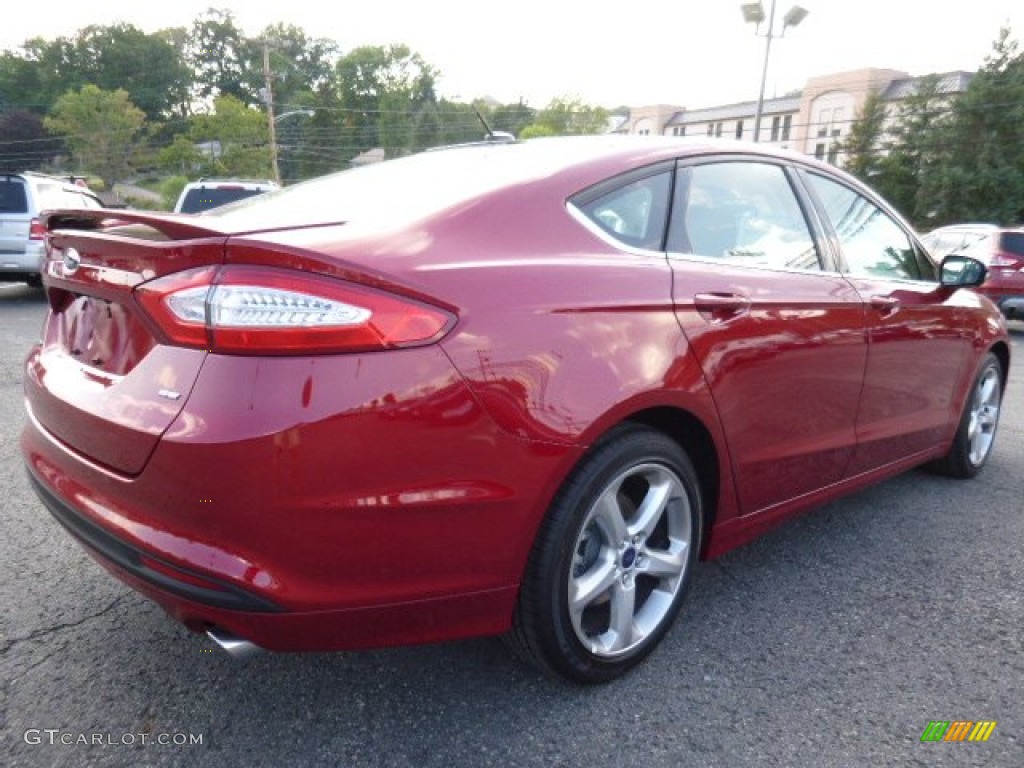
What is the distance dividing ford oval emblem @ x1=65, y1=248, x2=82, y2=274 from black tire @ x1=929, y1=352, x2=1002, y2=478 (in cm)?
382

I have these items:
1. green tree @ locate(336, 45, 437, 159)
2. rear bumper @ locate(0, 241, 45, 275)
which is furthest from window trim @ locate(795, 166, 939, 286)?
green tree @ locate(336, 45, 437, 159)

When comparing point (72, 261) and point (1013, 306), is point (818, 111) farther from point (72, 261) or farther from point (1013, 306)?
point (72, 261)

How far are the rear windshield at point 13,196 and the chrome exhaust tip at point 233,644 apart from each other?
10563mm

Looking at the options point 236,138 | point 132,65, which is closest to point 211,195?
point 236,138

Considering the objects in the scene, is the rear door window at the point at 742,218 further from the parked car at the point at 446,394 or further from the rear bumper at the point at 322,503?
the rear bumper at the point at 322,503

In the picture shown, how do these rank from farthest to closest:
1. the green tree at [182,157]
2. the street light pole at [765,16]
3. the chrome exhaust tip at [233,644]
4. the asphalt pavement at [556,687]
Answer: the green tree at [182,157] → the street light pole at [765,16] → the asphalt pavement at [556,687] → the chrome exhaust tip at [233,644]

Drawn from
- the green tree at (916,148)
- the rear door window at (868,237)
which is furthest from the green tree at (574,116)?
the rear door window at (868,237)

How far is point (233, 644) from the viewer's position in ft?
5.42

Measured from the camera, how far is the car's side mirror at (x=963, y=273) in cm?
349

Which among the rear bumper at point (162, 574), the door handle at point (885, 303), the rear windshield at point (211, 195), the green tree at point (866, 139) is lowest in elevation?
the rear bumper at point (162, 574)

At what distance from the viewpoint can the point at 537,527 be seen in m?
1.85

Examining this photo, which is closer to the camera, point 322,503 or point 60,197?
point 322,503

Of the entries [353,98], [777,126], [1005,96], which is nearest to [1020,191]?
→ [1005,96]

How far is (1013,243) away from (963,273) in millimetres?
8901
